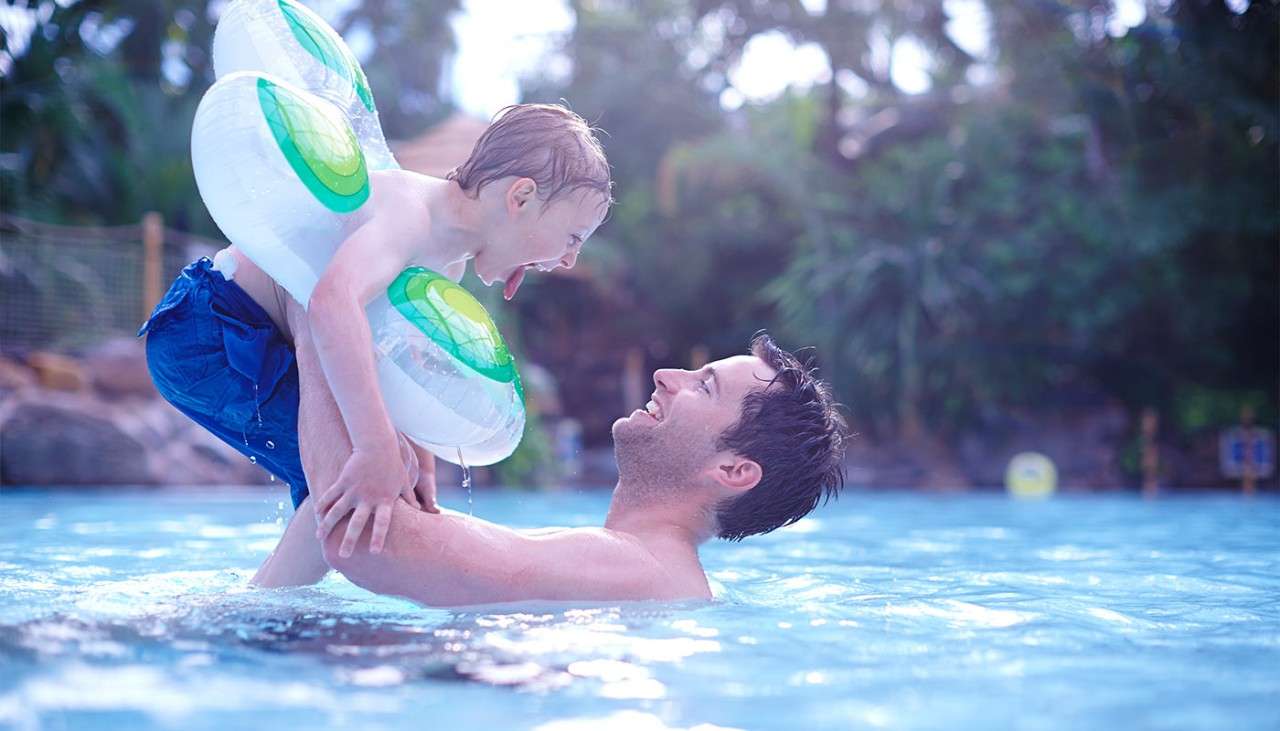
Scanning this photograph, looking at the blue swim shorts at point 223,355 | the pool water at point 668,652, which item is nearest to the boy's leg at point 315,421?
the blue swim shorts at point 223,355

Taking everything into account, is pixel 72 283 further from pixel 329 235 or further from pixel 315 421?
pixel 315 421

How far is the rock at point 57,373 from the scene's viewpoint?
10.6 m

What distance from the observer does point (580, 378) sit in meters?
18.7

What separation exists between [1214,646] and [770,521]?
3.42ft

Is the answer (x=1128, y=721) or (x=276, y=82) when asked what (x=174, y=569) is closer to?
(x=276, y=82)

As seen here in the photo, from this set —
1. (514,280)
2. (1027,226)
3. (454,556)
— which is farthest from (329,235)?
(1027,226)

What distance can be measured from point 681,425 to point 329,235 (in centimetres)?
95

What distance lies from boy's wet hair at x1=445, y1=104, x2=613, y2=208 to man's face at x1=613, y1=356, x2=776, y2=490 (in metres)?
0.53

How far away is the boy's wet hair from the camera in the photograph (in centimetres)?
288

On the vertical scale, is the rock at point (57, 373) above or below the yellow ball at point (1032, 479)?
above

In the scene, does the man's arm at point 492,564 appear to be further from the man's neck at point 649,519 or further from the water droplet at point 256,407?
the water droplet at point 256,407

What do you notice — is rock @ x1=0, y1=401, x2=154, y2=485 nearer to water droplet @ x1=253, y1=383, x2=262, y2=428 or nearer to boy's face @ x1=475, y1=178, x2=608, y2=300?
water droplet @ x1=253, y1=383, x2=262, y2=428

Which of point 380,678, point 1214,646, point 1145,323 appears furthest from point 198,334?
point 1145,323

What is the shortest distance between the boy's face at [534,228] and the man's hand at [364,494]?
0.63 metres
